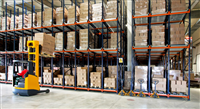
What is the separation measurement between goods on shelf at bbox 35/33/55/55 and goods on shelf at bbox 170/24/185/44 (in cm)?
708

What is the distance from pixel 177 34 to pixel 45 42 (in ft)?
24.6

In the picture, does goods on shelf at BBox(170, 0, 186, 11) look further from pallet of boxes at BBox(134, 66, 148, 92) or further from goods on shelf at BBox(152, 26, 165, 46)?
pallet of boxes at BBox(134, 66, 148, 92)

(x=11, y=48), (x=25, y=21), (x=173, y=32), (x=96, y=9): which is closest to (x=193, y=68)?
(x=173, y=32)

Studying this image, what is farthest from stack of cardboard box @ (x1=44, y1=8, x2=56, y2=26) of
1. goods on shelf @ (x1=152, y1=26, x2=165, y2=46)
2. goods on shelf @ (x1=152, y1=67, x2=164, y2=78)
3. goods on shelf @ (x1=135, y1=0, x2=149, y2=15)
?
goods on shelf @ (x1=152, y1=67, x2=164, y2=78)

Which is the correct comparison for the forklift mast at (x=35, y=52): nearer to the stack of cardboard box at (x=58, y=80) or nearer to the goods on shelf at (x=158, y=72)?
the stack of cardboard box at (x=58, y=80)

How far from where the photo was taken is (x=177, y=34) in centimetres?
735

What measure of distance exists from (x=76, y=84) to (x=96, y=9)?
5.38 meters

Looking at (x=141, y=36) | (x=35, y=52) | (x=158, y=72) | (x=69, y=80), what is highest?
(x=141, y=36)

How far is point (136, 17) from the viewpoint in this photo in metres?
7.95

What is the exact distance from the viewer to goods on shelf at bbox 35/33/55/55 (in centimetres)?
784

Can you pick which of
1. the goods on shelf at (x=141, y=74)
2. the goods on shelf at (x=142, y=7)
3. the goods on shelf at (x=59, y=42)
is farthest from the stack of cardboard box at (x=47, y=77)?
the goods on shelf at (x=142, y=7)

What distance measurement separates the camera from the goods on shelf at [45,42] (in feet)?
25.7

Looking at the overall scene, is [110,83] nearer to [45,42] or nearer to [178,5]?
[45,42]

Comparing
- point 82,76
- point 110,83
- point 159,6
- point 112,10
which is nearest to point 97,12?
point 112,10
